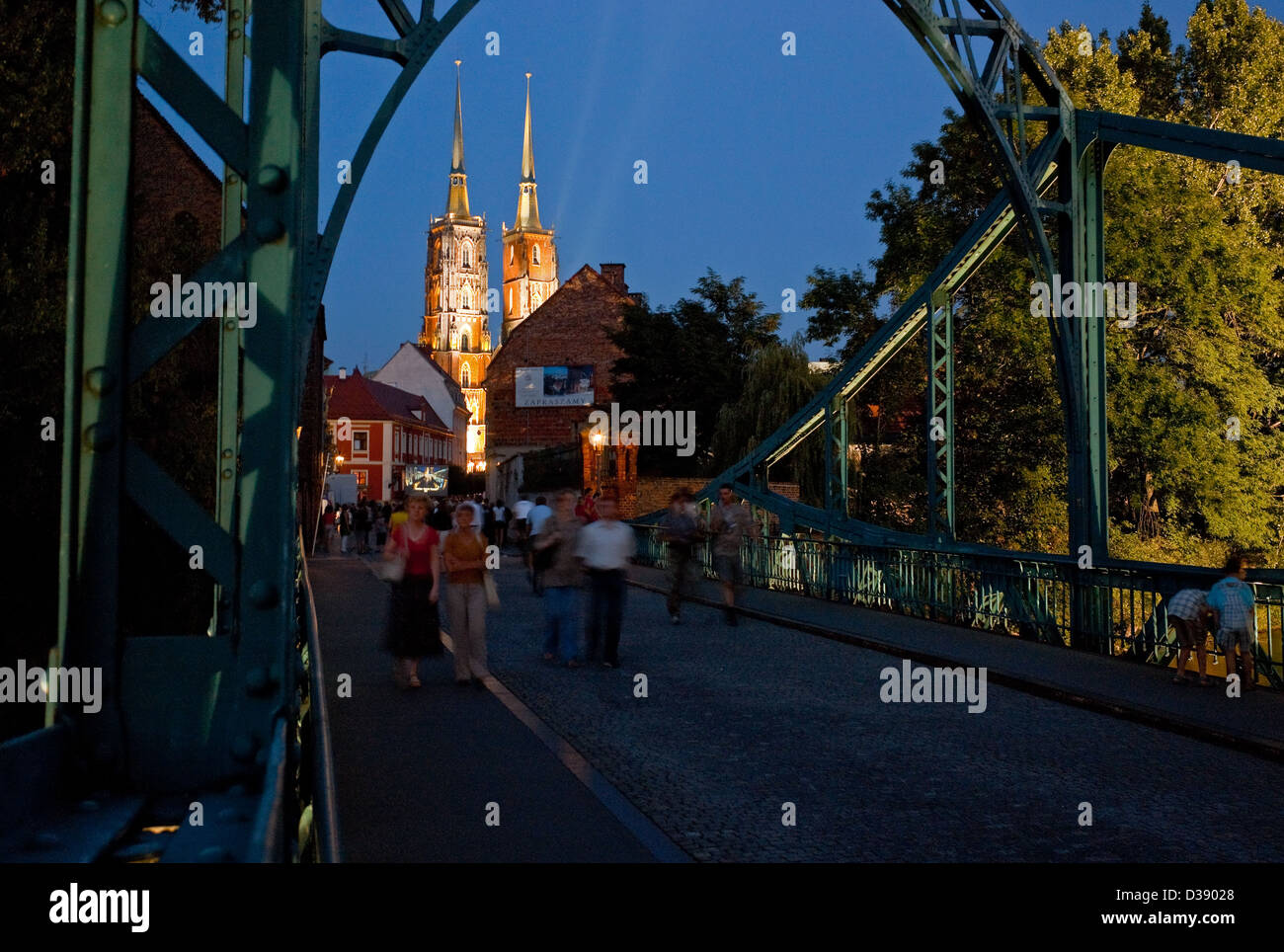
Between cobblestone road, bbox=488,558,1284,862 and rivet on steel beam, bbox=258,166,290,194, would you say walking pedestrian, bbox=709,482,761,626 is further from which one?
rivet on steel beam, bbox=258,166,290,194

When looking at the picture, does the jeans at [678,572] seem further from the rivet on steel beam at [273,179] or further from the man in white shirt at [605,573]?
the rivet on steel beam at [273,179]

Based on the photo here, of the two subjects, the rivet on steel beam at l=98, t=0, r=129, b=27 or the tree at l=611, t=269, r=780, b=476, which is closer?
the rivet on steel beam at l=98, t=0, r=129, b=27

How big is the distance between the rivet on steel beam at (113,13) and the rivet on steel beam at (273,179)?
38 centimetres

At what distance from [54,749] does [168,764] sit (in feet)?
0.73

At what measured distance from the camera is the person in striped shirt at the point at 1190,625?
11023 mm

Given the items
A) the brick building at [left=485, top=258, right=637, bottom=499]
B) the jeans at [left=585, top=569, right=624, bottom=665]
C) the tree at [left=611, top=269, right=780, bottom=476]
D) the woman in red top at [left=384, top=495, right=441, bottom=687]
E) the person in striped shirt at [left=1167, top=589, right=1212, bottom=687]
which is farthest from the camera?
the brick building at [left=485, top=258, right=637, bottom=499]

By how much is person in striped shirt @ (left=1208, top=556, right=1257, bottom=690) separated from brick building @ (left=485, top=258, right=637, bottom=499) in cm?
5287

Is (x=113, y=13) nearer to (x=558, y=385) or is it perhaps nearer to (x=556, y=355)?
(x=558, y=385)

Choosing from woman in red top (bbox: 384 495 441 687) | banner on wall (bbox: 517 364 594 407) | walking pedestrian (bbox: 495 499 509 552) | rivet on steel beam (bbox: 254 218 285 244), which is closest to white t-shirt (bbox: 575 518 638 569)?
woman in red top (bbox: 384 495 441 687)

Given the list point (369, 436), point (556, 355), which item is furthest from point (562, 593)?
point (369, 436)

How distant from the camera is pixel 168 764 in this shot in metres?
2.59

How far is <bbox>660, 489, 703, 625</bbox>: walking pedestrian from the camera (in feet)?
56.6

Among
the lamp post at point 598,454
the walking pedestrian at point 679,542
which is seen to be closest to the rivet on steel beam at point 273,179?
the walking pedestrian at point 679,542
